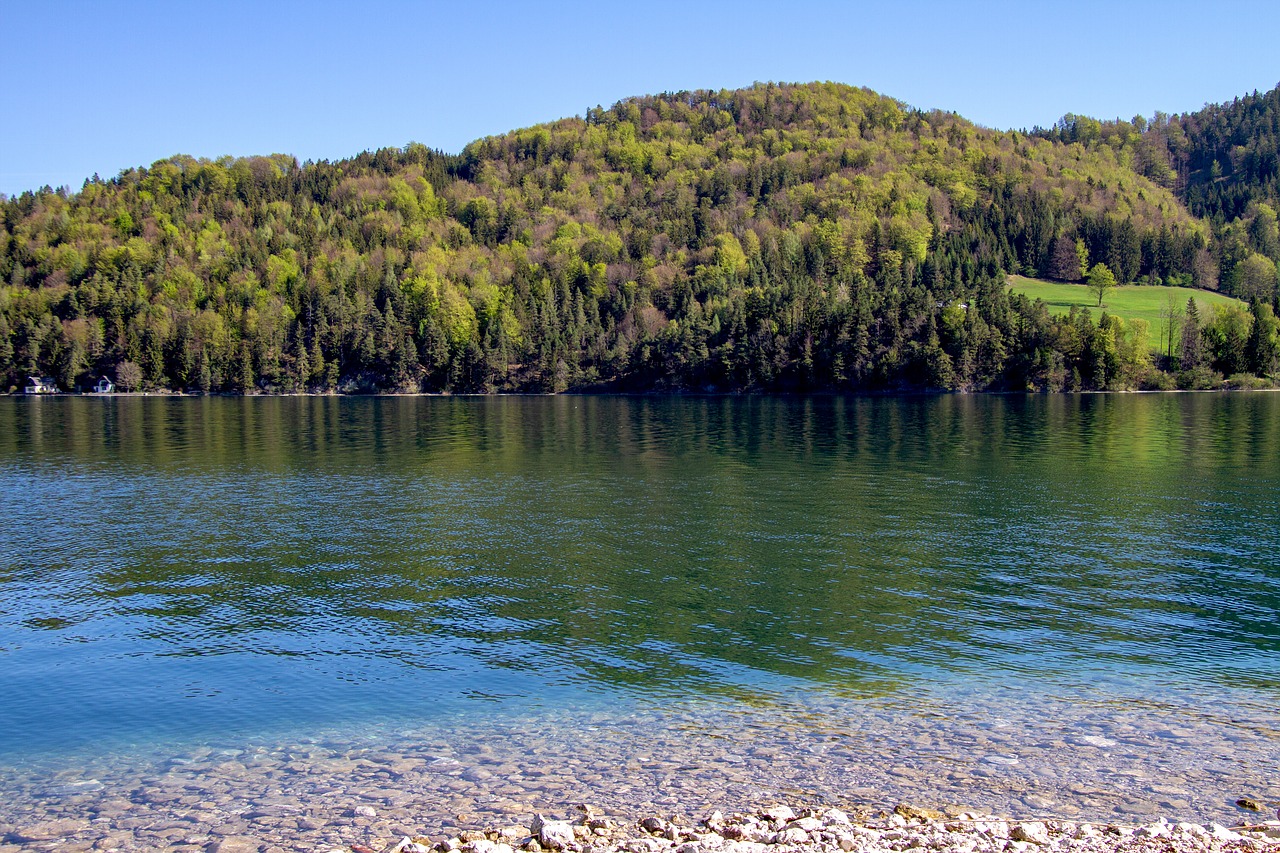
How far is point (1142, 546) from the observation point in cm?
3162

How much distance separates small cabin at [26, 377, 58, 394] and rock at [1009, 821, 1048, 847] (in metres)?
223

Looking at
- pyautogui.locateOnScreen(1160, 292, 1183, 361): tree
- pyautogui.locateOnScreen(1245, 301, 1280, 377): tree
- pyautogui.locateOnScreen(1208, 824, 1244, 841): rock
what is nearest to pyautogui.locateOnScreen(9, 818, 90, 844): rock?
pyautogui.locateOnScreen(1208, 824, 1244, 841): rock

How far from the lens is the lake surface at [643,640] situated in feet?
46.3

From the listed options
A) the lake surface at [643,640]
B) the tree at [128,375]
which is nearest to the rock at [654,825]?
the lake surface at [643,640]

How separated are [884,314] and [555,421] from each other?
299ft

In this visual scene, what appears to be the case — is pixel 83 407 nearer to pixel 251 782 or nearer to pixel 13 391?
pixel 13 391

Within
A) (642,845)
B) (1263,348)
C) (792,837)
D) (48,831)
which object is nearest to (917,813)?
(792,837)

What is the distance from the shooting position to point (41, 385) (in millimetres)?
193875

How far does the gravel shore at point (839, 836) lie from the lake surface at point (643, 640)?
2.64ft

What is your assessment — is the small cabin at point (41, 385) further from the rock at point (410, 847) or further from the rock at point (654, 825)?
the rock at point (654, 825)

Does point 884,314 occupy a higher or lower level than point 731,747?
higher

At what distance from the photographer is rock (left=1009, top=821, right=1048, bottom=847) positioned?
11.5 m

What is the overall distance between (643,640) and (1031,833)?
1103 cm

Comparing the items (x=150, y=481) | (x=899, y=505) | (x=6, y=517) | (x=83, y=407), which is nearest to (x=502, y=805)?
(x=899, y=505)
